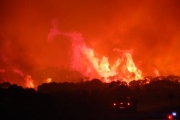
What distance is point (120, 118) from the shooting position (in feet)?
153

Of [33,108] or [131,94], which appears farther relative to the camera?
[131,94]

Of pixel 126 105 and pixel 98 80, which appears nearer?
pixel 126 105

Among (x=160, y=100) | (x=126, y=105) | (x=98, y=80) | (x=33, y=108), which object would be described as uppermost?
(x=98, y=80)

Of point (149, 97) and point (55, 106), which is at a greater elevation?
point (149, 97)

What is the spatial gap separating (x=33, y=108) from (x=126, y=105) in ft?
48.3

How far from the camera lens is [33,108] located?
41281mm

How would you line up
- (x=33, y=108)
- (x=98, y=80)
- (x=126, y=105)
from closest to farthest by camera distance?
(x=33, y=108)
(x=126, y=105)
(x=98, y=80)

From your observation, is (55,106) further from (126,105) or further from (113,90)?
(113,90)

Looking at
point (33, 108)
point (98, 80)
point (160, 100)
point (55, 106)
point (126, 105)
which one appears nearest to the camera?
point (33, 108)

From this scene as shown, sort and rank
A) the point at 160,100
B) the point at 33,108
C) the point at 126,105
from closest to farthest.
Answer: the point at 33,108 < the point at 126,105 < the point at 160,100

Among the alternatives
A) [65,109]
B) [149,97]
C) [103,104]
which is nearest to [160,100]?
[149,97]

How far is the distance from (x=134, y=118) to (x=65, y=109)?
7370mm

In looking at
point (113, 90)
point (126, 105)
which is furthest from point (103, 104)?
point (113, 90)

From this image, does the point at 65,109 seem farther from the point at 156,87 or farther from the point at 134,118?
the point at 156,87
